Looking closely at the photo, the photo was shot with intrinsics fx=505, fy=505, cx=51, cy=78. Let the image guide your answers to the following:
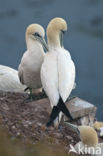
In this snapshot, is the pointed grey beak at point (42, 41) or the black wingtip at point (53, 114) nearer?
the black wingtip at point (53, 114)

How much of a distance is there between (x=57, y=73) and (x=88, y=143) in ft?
2.17

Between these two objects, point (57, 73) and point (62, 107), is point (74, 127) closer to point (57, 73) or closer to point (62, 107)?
point (62, 107)

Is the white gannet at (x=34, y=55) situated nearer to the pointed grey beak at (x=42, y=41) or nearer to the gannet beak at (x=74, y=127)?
the pointed grey beak at (x=42, y=41)

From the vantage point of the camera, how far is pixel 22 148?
2.25 m

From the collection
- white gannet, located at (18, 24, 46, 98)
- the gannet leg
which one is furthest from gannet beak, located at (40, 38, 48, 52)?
the gannet leg

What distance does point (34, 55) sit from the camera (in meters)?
4.70

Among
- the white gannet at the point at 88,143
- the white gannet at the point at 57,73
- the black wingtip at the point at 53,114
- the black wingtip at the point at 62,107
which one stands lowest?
the white gannet at the point at 88,143

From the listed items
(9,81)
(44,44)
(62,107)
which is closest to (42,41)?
(44,44)

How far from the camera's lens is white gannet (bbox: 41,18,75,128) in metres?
4.21

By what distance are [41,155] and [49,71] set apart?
219 cm

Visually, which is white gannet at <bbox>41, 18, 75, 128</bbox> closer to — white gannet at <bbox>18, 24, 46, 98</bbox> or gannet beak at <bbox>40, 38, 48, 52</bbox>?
gannet beak at <bbox>40, 38, 48, 52</bbox>

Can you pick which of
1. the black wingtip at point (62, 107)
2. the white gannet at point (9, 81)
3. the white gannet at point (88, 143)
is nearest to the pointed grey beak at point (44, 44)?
the black wingtip at point (62, 107)

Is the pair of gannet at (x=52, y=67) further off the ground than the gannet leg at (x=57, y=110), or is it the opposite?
the pair of gannet at (x=52, y=67)

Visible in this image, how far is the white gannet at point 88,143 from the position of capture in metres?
4.00
